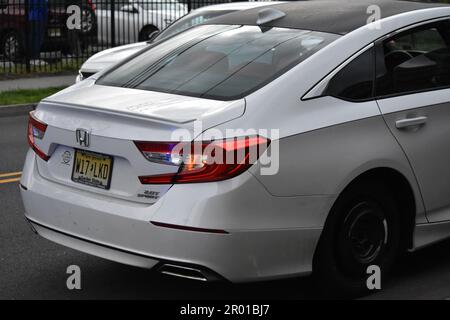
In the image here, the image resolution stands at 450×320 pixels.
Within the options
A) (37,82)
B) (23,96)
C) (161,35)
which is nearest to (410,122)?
(161,35)

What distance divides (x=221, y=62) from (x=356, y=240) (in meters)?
1.27

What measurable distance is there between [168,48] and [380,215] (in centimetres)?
173

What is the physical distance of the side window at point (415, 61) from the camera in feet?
19.4

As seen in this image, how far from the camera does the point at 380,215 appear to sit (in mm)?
5785

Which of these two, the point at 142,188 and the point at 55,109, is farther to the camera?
the point at 55,109

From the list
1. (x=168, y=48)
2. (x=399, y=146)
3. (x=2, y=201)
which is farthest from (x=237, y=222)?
(x=2, y=201)

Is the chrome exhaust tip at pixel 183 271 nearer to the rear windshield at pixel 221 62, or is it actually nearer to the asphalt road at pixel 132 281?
the asphalt road at pixel 132 281

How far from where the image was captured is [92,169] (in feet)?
18.1

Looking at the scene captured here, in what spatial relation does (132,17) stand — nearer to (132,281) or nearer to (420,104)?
(132,281)

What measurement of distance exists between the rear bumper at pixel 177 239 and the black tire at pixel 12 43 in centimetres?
1377

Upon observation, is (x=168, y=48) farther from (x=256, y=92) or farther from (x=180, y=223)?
(x=180, y=223)

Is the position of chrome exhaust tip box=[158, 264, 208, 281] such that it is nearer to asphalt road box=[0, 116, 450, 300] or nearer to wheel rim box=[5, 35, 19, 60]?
asphalt road box=[0, 116, 450, 300]

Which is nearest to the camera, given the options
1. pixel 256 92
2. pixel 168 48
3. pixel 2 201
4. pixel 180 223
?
pixel 180 223

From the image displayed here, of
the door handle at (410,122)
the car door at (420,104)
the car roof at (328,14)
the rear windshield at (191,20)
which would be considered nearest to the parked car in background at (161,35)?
the rear windshield at (191,20)
